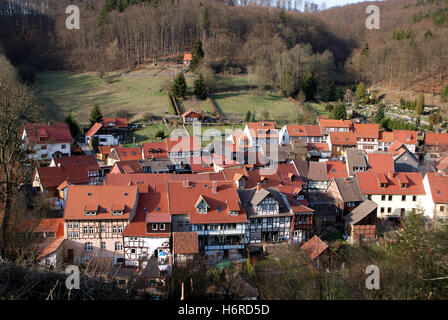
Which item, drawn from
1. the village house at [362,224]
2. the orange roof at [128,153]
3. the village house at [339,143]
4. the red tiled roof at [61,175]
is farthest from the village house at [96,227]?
the village house at [339,143]

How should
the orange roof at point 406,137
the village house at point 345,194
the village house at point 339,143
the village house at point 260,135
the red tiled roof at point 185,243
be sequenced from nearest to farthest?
the red tiled roof at point 185,243, the village house at point 345,194, the village house at point 339,143, the orange roof at point 406,137, the village house at point 260,135

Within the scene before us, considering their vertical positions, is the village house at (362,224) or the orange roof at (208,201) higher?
the orange roof at (208,201)

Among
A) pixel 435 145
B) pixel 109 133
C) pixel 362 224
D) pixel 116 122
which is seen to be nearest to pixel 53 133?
pixel 109 133

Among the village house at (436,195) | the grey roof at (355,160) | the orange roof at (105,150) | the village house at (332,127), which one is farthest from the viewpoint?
the village house at (332,127)

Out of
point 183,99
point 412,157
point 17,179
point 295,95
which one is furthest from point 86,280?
point 295,95

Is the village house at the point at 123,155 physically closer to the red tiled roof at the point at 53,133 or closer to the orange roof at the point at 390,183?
the red tiled roof at the point at 53,133

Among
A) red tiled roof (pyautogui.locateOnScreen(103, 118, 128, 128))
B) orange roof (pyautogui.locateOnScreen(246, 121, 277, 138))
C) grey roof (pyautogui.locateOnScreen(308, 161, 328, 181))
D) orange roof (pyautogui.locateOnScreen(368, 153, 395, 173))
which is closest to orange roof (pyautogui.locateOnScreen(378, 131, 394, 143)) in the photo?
orange roof (pyautogui.locateOnScreen(368, 153, 395, 173))
